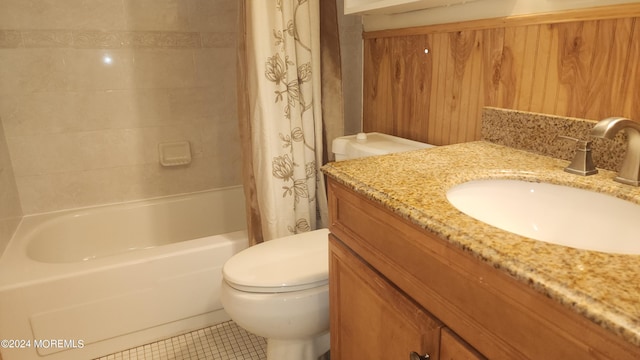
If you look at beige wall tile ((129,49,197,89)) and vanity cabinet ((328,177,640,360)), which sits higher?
beige wall tile ((129,49,197,89))

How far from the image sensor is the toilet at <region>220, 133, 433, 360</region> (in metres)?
1.25

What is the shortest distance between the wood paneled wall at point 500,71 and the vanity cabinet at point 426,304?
2.02 ft

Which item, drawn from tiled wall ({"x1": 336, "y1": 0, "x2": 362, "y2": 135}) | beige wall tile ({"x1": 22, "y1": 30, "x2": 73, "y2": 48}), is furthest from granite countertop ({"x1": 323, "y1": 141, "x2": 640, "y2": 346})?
beige wall tile ({"x1": 22, "y1": 30, "x2": 73, "y2": 48})

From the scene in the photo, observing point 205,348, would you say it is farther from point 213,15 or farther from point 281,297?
point 213,15

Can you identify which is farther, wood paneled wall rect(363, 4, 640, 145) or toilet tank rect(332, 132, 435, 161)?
toilet tank rect(332, 132, 435, 161)

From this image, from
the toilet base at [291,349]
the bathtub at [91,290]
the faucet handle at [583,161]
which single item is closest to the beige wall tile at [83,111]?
the bathtub at [91,290]

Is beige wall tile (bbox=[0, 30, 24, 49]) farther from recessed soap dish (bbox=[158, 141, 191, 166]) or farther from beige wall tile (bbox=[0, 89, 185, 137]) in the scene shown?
recessed soap dish (bbox=[158, 141, 191, 166])

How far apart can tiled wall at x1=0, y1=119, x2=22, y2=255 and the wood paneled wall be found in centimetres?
161

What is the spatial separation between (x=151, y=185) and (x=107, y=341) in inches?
33.6

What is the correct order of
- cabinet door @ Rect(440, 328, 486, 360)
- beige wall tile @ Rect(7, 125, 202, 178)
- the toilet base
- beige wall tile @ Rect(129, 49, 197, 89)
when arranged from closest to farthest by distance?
1. cabinet door @ Rect(440, 328, 486, 360)
2. the toilet base
3. beige wall tile @ Rect(7, 125, 202, 178)
4. beige wall tile @ Rect(129, 49, 197, 89)

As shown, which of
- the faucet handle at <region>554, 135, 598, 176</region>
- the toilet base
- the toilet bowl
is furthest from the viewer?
the toilet base

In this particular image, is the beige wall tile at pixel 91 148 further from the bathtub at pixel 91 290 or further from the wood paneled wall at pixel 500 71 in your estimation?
the wood paneled wall at pixel 500 71

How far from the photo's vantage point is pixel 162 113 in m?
2.17

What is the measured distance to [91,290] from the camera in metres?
1.57
